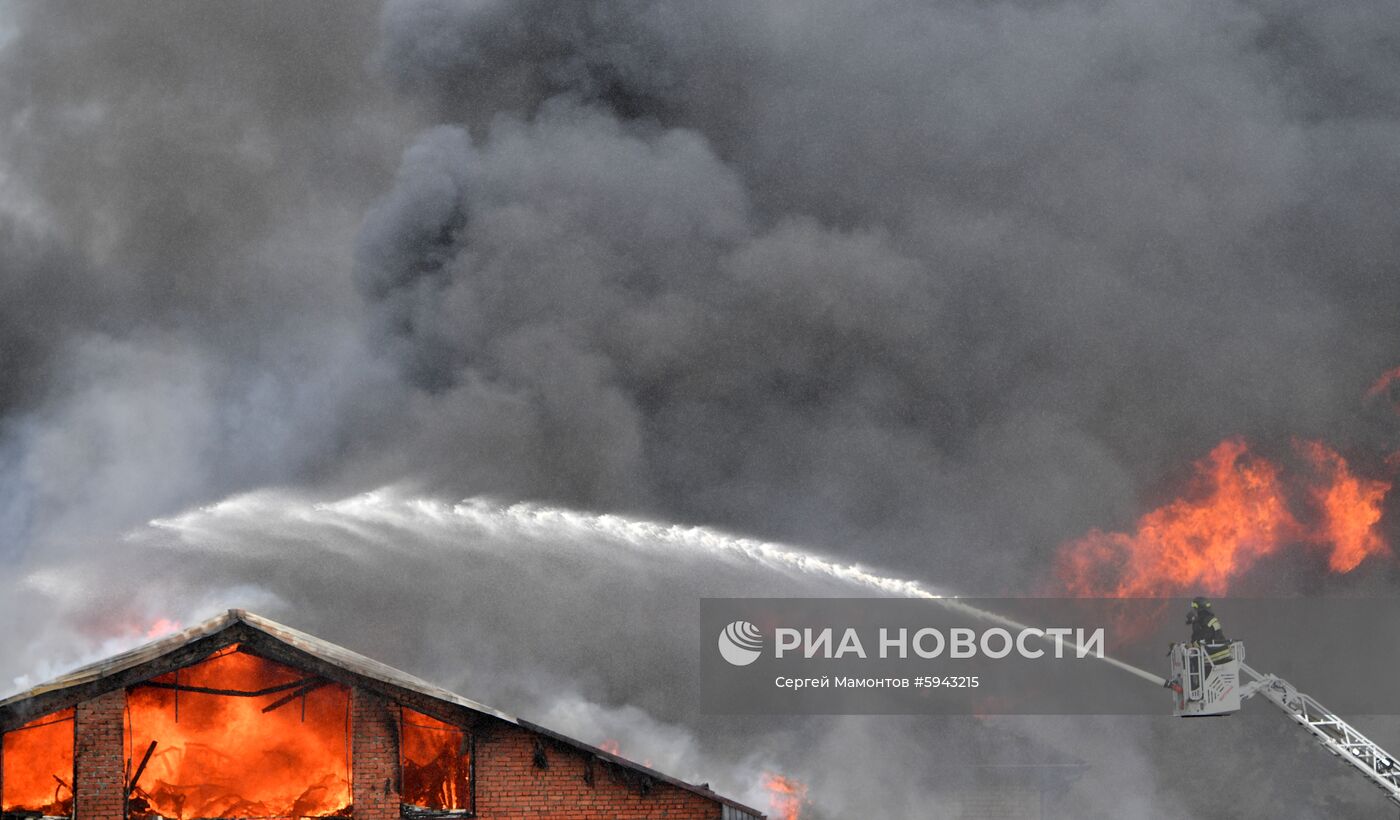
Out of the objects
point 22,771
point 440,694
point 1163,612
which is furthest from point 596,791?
point 1163,612

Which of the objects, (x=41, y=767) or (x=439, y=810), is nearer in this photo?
(x=41, y=767)

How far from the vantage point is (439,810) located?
20.6m

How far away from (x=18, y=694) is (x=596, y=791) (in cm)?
821

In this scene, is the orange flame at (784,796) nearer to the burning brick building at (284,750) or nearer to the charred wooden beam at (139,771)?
the burning brick building at (284,750)

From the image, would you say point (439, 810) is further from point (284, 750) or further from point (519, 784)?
point (284, 750)

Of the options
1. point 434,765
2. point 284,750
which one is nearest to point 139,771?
point 284,750

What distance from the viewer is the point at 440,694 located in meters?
20.3

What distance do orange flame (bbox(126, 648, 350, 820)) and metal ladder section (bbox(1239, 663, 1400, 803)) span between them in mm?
14928

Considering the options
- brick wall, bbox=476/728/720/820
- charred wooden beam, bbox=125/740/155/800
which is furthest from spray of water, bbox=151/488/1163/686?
charred wooden beam, bbox=125/740/155/800

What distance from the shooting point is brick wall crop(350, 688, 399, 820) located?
66.3 feet

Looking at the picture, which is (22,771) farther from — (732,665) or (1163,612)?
(1163,612)

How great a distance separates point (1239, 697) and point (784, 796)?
11939 mm

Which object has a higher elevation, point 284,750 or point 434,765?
point 284,750

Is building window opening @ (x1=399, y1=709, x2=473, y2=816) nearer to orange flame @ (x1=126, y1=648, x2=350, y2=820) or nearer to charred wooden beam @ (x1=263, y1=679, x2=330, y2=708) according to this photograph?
orange flame @ (x1=126, y1=648, x2=350, y2=820)
